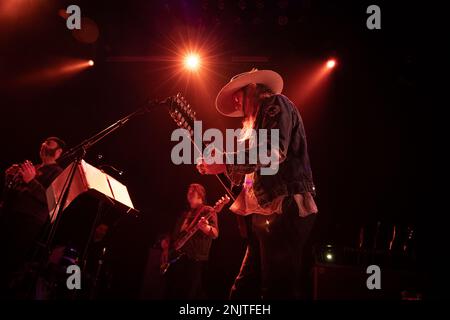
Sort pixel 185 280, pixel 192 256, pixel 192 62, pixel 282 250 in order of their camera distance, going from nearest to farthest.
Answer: pixel 282 250 < pixel 185 280 < pixel 192 256 < pixel 192 62

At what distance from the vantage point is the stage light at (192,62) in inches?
267

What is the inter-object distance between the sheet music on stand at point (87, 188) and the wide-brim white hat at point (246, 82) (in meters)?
1.41

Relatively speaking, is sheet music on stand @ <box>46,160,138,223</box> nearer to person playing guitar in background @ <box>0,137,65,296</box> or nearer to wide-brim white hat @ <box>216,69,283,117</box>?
person playing guitar in background @ <box>0,137,65,296</box>

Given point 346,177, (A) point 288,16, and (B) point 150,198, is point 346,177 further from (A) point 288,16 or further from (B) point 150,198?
(B) point 150,198

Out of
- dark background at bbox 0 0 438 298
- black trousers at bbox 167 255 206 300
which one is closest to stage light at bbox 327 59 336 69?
dark background at bbox 0 0 438 298

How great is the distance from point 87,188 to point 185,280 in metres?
2.95

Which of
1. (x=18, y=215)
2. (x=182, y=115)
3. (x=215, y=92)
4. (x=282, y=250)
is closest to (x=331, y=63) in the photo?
(x=215, y=92)

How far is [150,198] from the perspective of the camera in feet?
25.1

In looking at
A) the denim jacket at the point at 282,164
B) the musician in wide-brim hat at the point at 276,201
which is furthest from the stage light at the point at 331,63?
the denim jacket at the point at 282,164

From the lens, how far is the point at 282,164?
2.13m

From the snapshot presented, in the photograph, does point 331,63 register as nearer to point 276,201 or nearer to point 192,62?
point 192,62

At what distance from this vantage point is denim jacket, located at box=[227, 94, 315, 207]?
2029mm

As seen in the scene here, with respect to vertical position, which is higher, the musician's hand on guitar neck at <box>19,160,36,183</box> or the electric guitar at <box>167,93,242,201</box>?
the electric guitar at <box>167,93,242,201</box>
